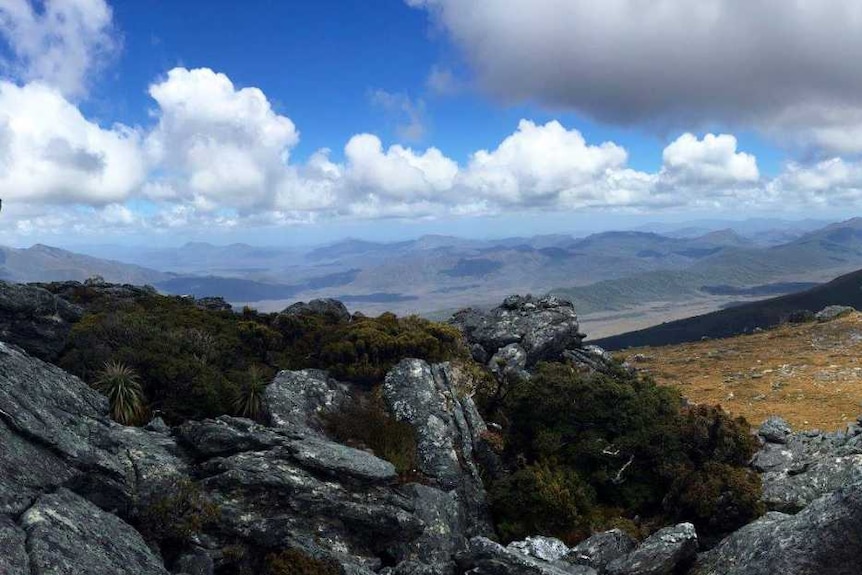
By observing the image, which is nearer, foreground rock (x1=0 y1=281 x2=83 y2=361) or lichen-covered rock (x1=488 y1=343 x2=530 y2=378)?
foreground rock (x1=0 y1=281 x2=83 y2=361)

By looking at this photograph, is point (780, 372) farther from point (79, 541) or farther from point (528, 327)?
point (79, 541)

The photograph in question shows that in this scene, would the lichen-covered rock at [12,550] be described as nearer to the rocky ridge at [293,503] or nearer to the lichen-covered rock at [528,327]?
the rocky ridge at [293,503]

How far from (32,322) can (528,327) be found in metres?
31.0

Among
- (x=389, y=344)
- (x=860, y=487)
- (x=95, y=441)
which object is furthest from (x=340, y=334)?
Answer: (x=860, y=487)

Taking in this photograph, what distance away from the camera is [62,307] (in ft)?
102

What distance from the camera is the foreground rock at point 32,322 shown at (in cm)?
2628

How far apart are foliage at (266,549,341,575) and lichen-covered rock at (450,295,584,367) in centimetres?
2514

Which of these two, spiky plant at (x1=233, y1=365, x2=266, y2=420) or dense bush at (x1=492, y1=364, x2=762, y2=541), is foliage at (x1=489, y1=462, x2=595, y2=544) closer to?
dense bush at (x1=492, y1=364, x2=762, y2=541)

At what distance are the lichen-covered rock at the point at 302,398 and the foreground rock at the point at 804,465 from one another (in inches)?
721

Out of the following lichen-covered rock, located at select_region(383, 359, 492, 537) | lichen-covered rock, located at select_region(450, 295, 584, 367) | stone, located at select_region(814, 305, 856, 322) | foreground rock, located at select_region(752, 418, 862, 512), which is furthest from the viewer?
stone, located at select_region(814, 305, 856, 322)

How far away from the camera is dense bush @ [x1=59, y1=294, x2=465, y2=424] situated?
2298 centimetres

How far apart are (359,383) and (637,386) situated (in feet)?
52.3

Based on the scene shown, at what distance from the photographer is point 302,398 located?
Result: 24297 millimetres

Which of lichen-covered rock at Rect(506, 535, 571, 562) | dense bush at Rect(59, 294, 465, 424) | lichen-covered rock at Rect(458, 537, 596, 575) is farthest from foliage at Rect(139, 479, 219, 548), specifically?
lichen-covered rock at Rect(506, 535, 571, 562)
